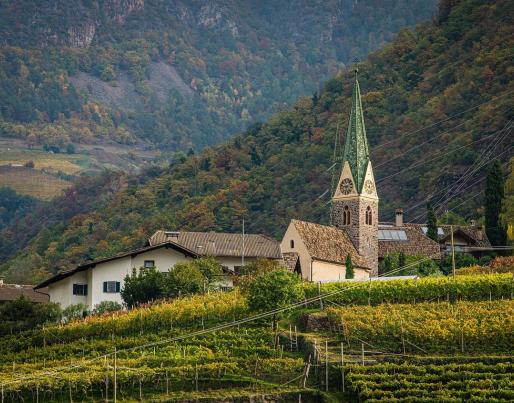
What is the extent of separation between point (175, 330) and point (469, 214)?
59.5 metres

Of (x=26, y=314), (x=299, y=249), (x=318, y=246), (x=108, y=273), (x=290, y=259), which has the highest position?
(x=318, y=246)

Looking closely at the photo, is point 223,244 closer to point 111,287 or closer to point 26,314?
point 111,287

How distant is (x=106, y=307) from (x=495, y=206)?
32444 millimetres

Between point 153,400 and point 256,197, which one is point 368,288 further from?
point 256,197

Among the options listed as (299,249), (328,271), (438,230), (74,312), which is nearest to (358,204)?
(328,271)

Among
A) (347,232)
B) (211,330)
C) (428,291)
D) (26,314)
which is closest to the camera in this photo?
(211,330)

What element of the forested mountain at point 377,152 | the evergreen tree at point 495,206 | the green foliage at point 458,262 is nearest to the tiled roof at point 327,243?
the green foliage at point 458,262

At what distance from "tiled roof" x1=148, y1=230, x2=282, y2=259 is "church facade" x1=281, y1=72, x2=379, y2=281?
121cm

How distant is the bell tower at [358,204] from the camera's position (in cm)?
10325

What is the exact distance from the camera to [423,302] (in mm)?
79438

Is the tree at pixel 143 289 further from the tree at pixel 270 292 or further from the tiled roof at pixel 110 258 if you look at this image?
the tree at pixel 270 292

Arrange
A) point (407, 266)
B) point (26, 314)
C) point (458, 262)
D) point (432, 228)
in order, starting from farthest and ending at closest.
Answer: point (432, 228)
point (458, 262)
point (407, 266)
point (26, 314)

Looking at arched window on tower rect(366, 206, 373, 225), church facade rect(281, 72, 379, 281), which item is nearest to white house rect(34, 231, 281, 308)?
church facade rect(281, 72, 379, 281)

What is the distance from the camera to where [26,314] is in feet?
276
